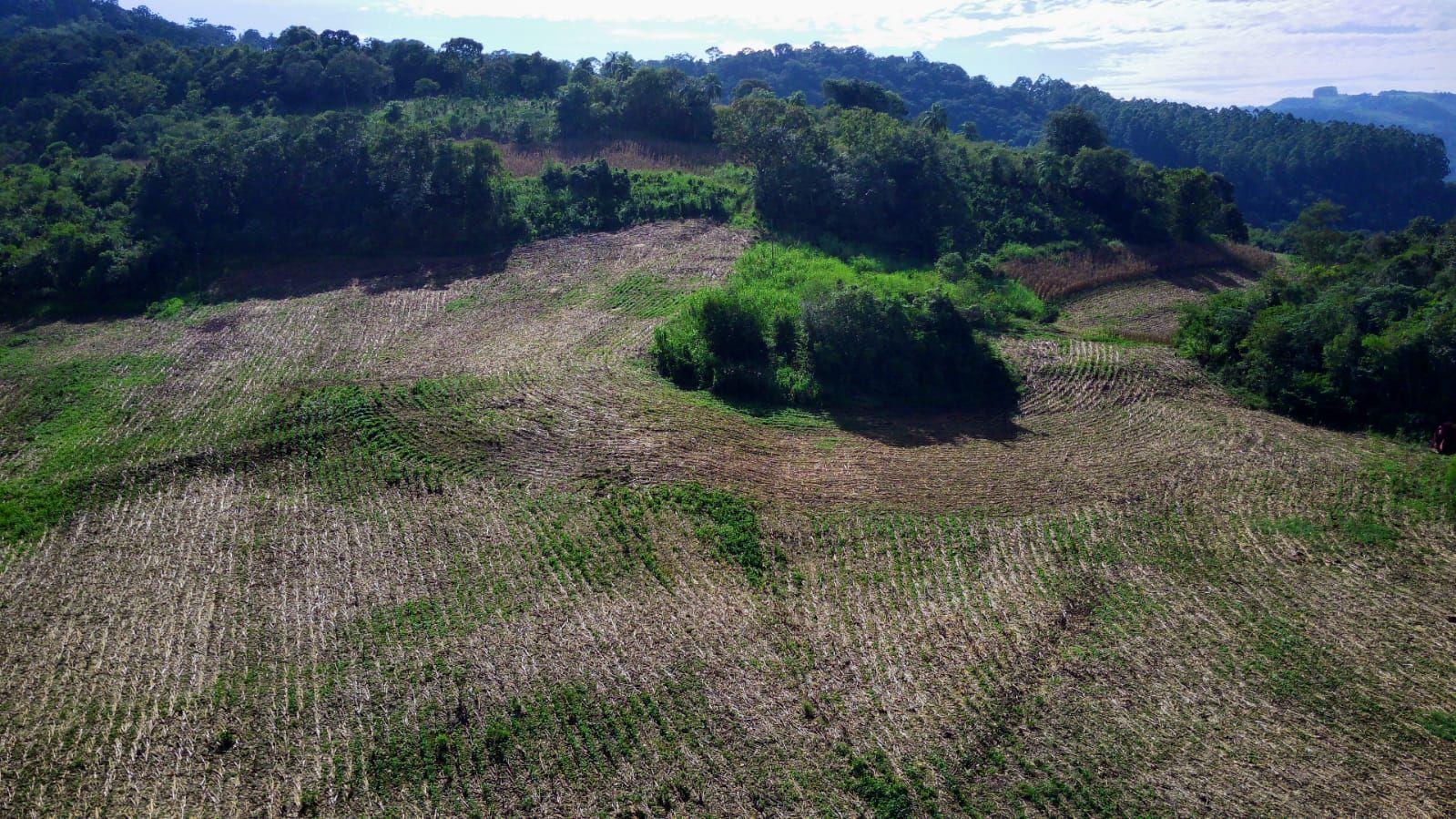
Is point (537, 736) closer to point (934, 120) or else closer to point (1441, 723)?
point (1441, 723)

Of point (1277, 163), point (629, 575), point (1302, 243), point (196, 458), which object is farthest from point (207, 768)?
point (1277, 163)

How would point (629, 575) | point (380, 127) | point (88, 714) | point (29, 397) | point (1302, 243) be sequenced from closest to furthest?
1. point (88, 714)
2. point (629, 575)
3. point (29, 397)
4. point (380, 127)
5. point (1302, 243)

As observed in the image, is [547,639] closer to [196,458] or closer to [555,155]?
[196,458]

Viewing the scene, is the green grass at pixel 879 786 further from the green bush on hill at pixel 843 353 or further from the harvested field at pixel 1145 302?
the harvested field at pixel 1145 302

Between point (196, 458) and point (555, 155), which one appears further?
point (555, 155)

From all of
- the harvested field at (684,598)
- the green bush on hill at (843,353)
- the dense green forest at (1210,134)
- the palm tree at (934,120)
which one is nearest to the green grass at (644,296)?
the green bush on hill at (843,353)

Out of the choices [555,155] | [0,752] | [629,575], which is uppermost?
[555,155]
